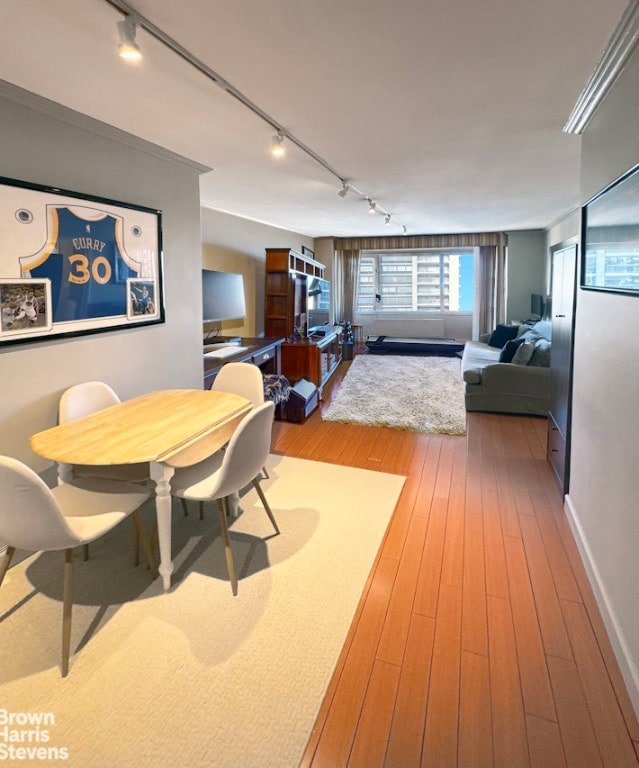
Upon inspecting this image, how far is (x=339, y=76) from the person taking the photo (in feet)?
6.38

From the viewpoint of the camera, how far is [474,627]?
6.10 ft

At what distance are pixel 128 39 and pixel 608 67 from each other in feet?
6.13

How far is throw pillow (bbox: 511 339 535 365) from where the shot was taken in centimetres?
482

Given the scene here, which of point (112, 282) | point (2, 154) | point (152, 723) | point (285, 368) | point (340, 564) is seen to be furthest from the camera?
point (285, 368)

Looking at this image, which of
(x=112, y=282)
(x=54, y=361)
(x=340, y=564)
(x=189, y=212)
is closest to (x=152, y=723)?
(x=340, y=564)

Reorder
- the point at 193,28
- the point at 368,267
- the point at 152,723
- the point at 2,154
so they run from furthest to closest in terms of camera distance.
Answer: the point at 368,267, the point at 2,154, the point at 193,28, the point at 152,723

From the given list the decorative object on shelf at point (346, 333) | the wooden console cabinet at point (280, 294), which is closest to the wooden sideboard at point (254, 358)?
the wooden console cabinet at point (280, 294)

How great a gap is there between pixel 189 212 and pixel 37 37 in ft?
5.72

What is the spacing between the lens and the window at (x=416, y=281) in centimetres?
950

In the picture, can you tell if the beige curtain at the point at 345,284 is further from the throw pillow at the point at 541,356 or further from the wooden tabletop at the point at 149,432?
the wooden tabletop at the point at 149,432

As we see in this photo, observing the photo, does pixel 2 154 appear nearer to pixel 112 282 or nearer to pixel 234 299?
pixel 112 282

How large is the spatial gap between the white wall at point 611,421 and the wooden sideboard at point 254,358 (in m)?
2.60

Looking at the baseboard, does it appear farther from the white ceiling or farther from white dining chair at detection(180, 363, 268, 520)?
the white ceiling

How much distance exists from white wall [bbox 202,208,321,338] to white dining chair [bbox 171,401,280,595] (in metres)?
3.24
